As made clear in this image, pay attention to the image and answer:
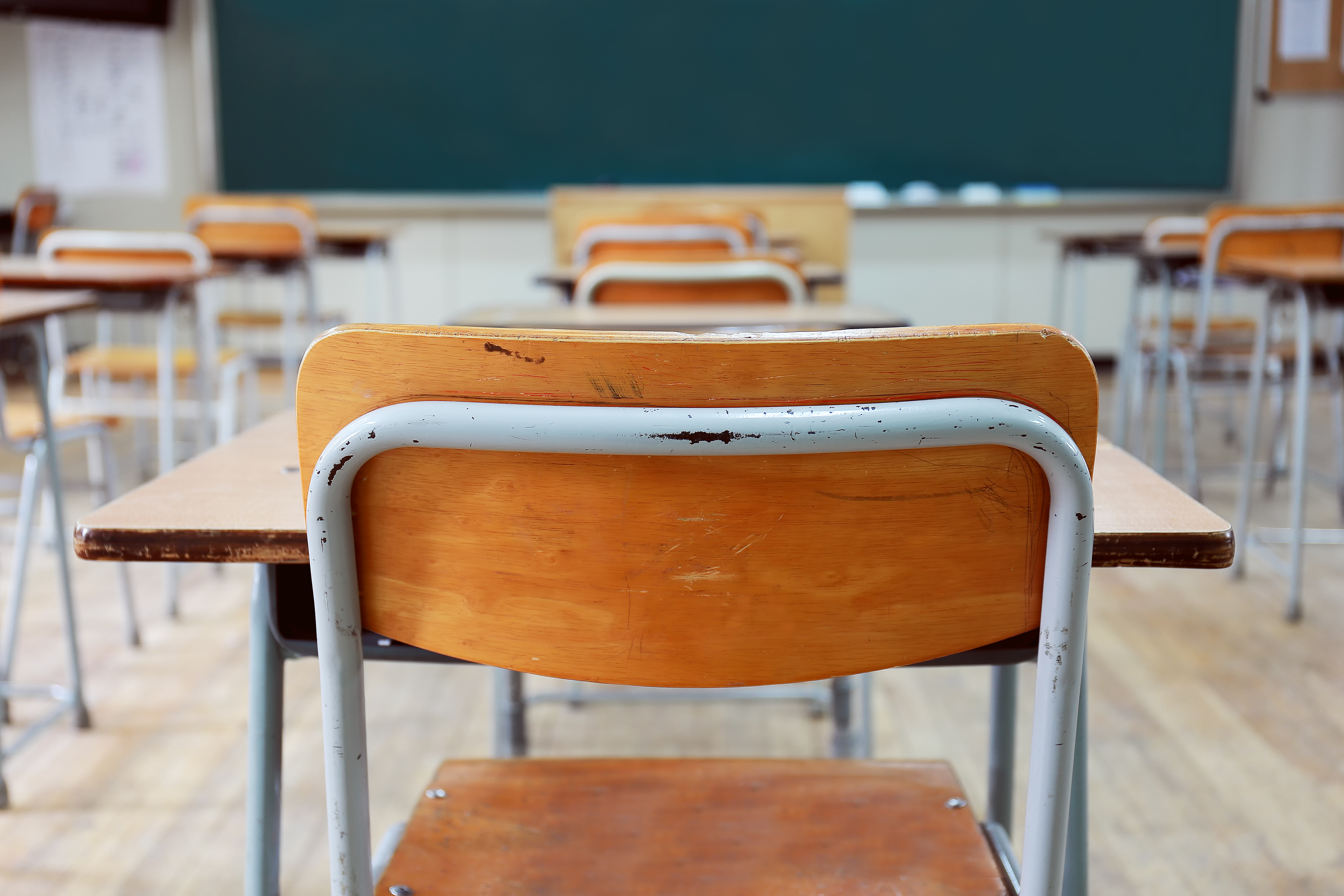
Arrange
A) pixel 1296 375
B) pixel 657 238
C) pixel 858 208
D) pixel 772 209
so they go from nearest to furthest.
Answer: pixel 657 238, pixel 1296 375, pixel 772 209, pixel 858 208

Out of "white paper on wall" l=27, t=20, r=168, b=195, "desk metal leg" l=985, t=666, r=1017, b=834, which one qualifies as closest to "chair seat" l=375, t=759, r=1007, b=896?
"desk metal leg" l=985, t=666, r=1017, b=834

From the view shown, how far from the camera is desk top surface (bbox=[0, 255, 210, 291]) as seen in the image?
2568 mm

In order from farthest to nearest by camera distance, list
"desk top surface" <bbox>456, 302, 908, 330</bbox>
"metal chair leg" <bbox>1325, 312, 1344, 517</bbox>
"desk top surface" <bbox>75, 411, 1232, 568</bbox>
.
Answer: "metal chair leg" <bbox>1325, 312, 1344, 517</bbox> < "desk top surface" <bbox>456, 302, 908, 330</bbox> < "desk top surface" <bbox>75, 411, 1232, 568</bbox>

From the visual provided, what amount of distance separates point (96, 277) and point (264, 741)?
81.2 inches

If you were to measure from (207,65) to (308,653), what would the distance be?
6.10m

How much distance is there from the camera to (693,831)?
87 cm

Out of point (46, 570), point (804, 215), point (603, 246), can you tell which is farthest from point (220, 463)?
point (804, 215)

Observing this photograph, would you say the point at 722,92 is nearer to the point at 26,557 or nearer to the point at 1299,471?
the point at 1299,471

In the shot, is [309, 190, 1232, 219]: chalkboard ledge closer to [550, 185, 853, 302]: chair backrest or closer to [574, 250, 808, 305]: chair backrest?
[550, 185, 853, 302]: chair backrest

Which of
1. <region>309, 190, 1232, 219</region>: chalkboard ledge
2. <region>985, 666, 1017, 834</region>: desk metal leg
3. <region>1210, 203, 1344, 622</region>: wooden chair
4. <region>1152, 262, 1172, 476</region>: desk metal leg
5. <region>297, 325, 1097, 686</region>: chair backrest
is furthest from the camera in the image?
<region>309, 190, 1232, 219</region>: chalkboard ledge

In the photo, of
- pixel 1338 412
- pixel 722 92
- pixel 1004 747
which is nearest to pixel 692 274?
pixel 1004 747

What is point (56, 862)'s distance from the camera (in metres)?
1.66

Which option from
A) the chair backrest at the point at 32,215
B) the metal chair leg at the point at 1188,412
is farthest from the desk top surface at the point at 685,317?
the chair backrest at the point at 32,215

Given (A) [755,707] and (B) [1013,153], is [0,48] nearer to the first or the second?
(B) [1013,153]
